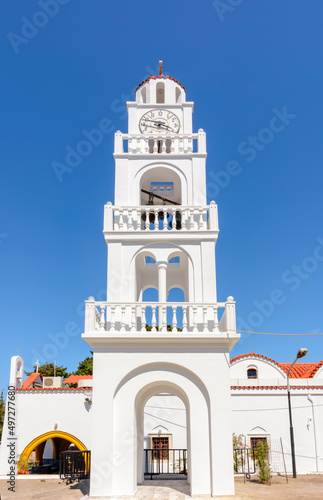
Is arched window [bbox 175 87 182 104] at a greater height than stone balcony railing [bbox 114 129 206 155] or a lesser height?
greater

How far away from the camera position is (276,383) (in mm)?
23438

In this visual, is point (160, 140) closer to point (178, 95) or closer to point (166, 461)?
point (178, 95)

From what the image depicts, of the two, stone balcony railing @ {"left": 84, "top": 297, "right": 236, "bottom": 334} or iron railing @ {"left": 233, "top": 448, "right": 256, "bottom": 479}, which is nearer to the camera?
stone balcony railing @ {"left": 84, "top": 297, "right": 236, "bottom": 334}

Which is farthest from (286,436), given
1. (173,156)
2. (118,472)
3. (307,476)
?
(173,156)

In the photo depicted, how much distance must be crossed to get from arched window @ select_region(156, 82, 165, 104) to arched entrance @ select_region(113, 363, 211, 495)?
11459mm

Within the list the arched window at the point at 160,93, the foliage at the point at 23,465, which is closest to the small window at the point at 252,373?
the foliage at the point at 23,465

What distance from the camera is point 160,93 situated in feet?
61.7

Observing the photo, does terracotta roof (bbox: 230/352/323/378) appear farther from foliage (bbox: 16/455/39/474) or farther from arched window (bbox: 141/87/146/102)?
arched window (bbox: 141/87/146/102)

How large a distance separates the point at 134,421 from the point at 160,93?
13233 millimetres

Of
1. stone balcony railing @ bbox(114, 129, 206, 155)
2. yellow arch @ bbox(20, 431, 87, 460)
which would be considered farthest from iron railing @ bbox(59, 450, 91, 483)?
stone balcony railing @ bbox(114, 129, 206, 155)

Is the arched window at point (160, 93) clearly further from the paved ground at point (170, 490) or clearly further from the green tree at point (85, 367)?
the green tree at point (85, 367)

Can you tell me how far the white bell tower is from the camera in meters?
12.1

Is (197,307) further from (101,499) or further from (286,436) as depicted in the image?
(286,436)

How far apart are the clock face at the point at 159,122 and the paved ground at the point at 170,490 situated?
1232 centimetres
